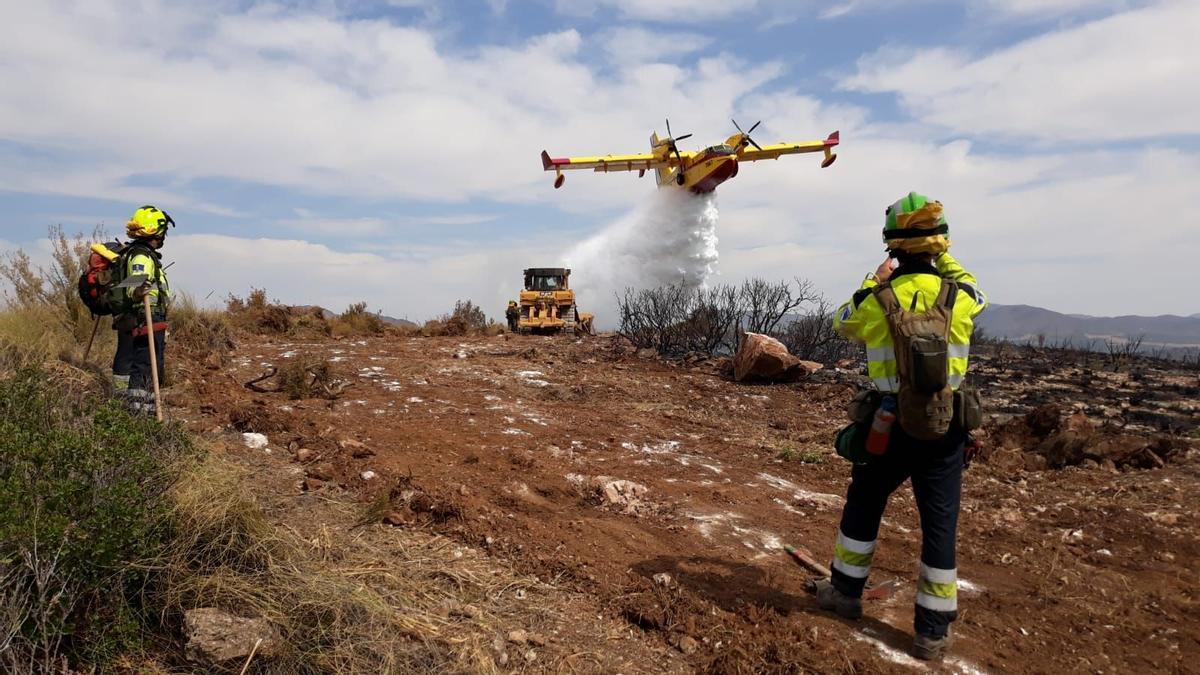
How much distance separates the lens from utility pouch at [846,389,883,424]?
124 inches

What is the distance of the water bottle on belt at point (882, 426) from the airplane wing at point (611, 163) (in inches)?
901

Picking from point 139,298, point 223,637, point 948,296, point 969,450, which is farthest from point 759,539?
point 139,298

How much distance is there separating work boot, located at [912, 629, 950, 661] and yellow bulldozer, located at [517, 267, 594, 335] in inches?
741

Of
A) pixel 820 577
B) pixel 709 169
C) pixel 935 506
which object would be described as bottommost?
pixel 820 577

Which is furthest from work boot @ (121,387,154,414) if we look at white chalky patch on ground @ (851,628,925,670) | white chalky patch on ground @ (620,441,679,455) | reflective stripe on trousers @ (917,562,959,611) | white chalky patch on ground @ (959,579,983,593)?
white chalky patch on ground @ (959,579,983,593)

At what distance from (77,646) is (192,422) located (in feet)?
12.0

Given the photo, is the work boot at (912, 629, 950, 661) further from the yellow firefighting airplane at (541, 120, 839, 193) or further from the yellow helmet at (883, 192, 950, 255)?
the yellow firefighting airplane at (541, 120, 839, 193)

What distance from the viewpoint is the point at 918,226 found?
3.06 metres

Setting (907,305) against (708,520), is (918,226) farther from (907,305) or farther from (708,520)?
(708,520)

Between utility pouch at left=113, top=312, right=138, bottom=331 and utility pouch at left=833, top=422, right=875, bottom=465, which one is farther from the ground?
utility pouch at left=113, top=312, right=138, bottom=331

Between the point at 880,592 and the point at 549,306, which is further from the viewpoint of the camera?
the point at 549,306

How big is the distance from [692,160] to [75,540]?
23.9 metres

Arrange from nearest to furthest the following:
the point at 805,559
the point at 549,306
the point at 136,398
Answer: the point at 805,559
the point at 136,398
the point at 549,306

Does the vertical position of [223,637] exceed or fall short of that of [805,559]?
it exceeds it
